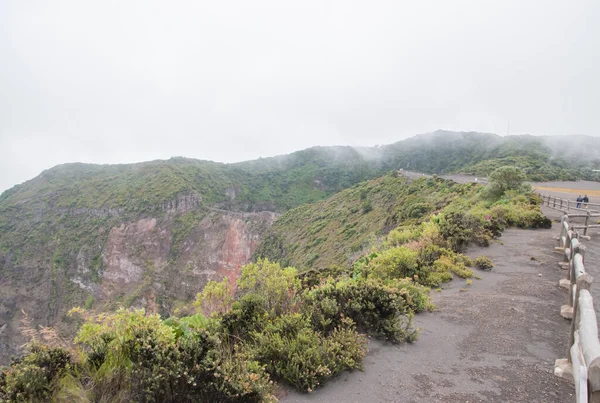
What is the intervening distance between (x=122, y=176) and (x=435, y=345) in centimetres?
10632

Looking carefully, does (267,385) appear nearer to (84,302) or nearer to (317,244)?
(317,244)

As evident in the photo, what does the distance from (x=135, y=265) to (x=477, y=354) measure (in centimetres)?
6809

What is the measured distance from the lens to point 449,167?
95.5m

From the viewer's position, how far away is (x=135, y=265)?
62750 millimetres

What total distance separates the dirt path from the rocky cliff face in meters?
46.0

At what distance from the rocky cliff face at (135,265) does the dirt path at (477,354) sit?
4596cm

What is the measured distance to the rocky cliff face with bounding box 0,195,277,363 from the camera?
5391cm

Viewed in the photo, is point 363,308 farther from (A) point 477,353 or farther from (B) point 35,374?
(B) point 35,374

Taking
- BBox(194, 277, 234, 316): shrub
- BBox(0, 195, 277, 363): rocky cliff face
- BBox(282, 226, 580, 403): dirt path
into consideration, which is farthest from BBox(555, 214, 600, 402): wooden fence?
BBox(0, 195, 277, 363): rocky cliff face

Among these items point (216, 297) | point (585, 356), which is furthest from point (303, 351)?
point (585, 356)

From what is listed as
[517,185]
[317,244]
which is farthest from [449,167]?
[517,185]

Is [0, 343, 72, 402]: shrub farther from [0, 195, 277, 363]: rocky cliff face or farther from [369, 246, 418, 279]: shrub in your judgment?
[0, 195, 277, 363]: rocky cliff face

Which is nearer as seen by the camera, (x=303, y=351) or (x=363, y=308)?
(x=303, y=351)

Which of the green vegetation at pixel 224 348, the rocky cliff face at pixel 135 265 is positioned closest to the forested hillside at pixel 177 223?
the rocky cliff face at pixel 135 265
